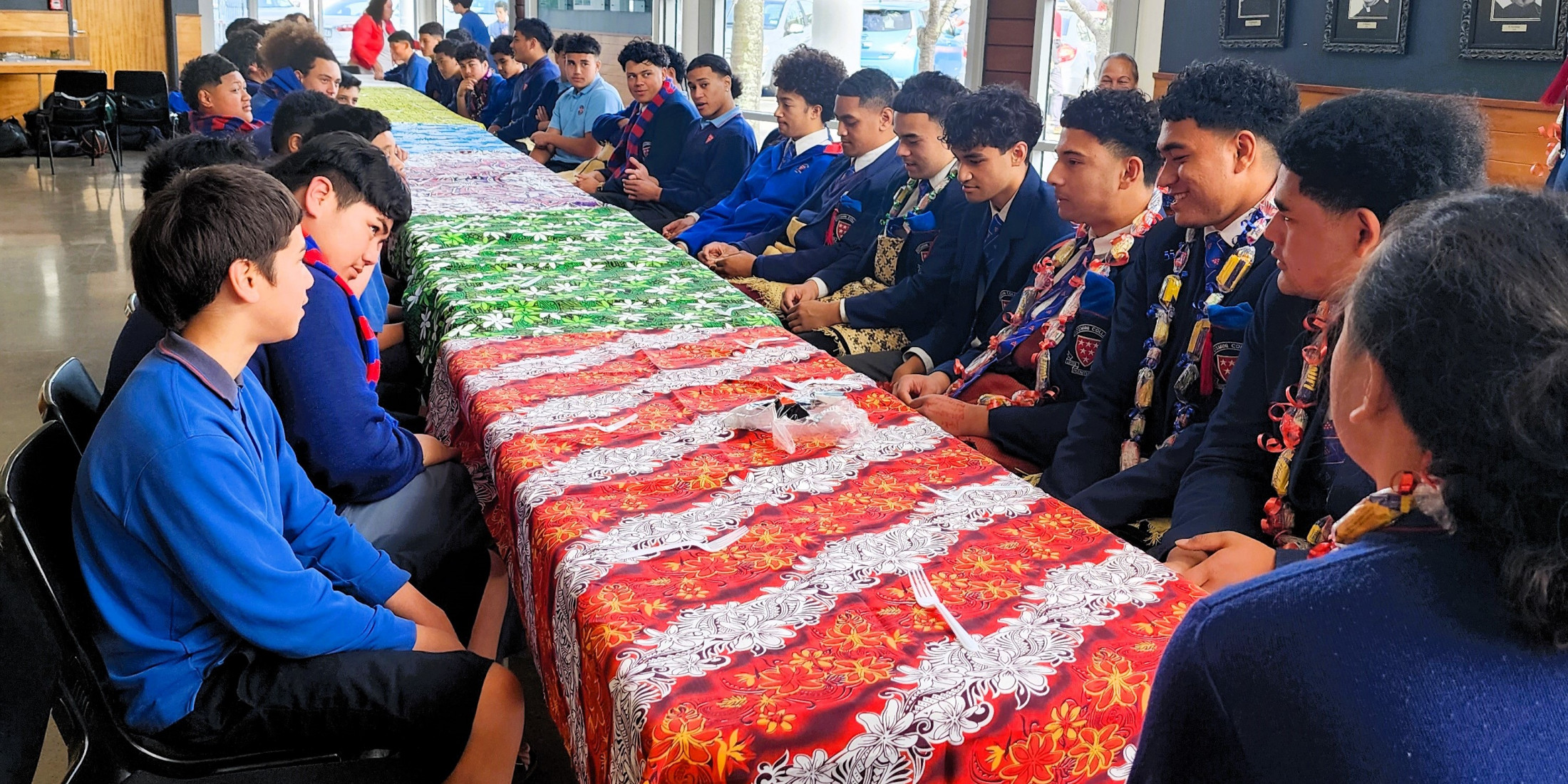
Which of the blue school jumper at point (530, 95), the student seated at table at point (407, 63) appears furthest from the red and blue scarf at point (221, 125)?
the student seated at table at point (407, 63)

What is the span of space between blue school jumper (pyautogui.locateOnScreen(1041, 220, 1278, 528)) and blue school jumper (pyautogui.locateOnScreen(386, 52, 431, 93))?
35.7 feet

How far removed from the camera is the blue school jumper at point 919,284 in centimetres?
351

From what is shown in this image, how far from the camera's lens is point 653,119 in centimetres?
623

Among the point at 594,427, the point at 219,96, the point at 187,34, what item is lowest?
the point at 594,427

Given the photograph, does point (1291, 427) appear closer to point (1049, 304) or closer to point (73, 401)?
point (1049, 304)

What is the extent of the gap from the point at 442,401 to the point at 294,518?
851 mm

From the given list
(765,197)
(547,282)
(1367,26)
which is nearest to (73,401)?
(547,282)

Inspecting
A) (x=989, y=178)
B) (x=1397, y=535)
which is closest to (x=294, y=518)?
(x=1397, y=535)

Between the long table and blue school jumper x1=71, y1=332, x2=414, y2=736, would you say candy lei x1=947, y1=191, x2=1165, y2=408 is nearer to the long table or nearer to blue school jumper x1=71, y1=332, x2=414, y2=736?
the long table

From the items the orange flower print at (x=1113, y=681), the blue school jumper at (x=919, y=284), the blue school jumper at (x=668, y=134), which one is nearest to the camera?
the orange flower print at (x=1113, y=681)

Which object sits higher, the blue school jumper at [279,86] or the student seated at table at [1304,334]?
the blue school jumper at [279,86]

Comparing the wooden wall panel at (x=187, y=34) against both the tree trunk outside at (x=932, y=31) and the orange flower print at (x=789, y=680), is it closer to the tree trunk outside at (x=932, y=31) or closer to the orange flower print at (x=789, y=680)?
the tree trunk outside at (x=932, y=31)

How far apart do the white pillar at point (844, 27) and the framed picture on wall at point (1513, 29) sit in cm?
484

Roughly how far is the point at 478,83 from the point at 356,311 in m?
8.24
